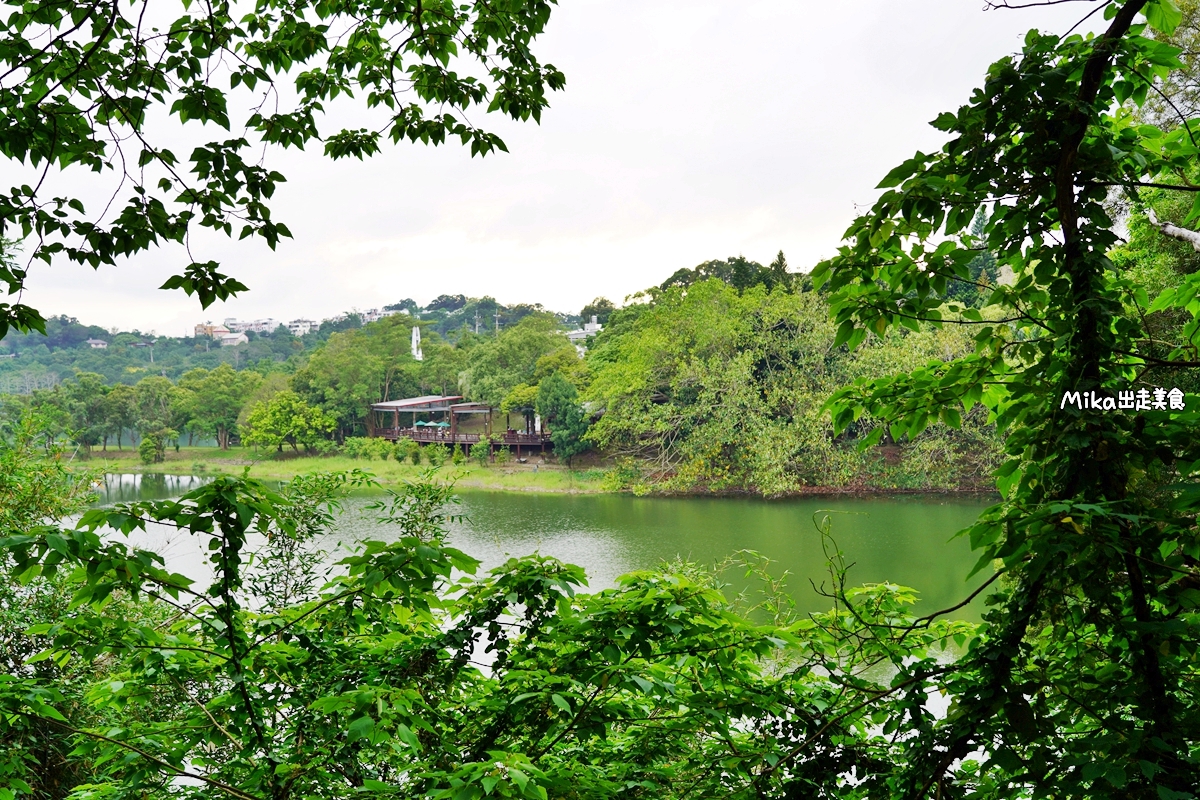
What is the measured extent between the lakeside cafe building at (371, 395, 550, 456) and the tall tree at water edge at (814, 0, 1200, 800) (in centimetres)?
1190

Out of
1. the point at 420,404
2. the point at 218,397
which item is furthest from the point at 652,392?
the point at 218,397

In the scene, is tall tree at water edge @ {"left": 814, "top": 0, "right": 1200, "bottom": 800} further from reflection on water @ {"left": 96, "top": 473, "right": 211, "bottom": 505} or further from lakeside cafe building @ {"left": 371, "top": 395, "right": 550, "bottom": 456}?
reflection on water @ {"left": 96, "top": 473, "right": 211, "bottom": 505}

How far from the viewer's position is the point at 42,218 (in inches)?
54.6

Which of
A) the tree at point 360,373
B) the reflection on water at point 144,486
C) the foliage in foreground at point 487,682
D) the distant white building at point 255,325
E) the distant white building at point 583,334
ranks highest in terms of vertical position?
the distant white building at point 255,325

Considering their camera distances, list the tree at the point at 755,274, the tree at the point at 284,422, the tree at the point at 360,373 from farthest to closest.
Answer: the tree at the point at 360,373 → the tree at the point at 284,422 → the tree at the point at 755,274

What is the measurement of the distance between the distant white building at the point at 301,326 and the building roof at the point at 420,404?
662 cm

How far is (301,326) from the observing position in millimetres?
20328

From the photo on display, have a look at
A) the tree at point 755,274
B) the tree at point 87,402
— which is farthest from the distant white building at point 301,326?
the tree at point 755,274

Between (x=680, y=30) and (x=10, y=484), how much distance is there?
8.87m

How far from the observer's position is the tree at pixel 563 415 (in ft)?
40.4

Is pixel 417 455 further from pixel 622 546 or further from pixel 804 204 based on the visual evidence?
pixel 804 204

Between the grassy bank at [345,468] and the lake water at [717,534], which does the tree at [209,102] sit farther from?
the grassy bank at [345,468]

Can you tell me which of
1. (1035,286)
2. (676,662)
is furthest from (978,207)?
(676,662)

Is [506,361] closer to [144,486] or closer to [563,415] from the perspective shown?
[563,415]
